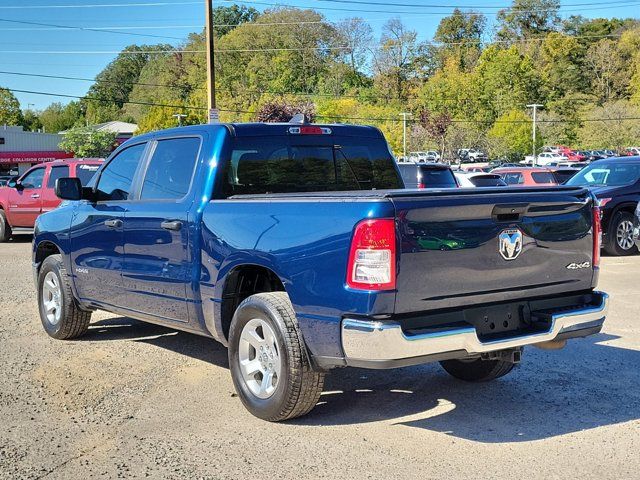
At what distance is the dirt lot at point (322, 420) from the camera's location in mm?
4254

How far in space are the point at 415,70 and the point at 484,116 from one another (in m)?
19.5

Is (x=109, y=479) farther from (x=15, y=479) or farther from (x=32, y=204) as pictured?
(x=32, y=204)

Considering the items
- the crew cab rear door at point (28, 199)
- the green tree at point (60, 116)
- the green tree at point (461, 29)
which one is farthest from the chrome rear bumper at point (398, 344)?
the green tree at point (60, 116)

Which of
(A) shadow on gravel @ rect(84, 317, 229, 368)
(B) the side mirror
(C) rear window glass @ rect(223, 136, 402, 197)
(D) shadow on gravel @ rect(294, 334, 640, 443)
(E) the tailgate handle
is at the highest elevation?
(C) rear window glass @ rect(223, 136, 402, 197)

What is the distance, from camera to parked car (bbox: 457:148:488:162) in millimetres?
81350

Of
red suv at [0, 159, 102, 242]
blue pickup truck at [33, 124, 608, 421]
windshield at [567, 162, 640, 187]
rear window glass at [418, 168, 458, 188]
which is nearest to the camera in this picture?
blue pickup truck at [33, 124, 608, 421]

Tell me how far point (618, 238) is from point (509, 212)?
1081 cm

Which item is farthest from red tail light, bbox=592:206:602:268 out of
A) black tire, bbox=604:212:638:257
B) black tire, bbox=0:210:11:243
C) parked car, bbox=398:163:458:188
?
black tire, bbox=0:210:11:243

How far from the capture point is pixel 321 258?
4.41m

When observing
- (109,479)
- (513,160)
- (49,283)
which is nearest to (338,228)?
(109,479)

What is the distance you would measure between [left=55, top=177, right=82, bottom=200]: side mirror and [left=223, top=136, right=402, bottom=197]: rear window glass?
1.85 metres

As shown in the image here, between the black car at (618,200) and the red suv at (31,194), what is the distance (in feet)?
35.2

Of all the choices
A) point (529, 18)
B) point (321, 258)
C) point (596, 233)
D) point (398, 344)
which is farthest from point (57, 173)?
point (529, 18)

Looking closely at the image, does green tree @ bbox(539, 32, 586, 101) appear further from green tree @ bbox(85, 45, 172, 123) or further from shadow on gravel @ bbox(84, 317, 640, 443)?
shadow on gravel @ bbox(84, 317, 640, 443)
